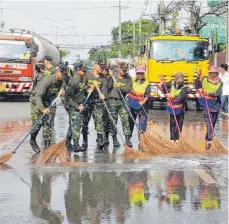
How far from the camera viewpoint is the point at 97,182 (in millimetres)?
9289

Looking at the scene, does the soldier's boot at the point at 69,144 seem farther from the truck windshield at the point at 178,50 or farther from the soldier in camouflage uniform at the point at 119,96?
the truck windshield at the point at 178,50

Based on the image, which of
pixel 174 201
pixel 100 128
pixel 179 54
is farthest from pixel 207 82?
pixel 179 54

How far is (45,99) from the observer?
39.8 ft

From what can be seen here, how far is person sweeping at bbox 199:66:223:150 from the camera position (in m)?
13.3

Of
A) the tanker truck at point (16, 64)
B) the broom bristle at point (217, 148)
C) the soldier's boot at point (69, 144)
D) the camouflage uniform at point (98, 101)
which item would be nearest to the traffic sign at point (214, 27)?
the tanker truck at point (16, 64)

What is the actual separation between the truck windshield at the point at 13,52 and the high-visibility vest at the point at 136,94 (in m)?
16.4

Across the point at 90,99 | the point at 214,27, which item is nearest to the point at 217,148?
the point at 90,99

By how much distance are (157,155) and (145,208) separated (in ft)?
14.9

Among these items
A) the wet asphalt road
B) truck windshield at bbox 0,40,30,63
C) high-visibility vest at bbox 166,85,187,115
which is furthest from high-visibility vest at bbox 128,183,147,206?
truck windshield at bbox 0,40,30,63

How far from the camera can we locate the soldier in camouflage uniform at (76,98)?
12406 mm

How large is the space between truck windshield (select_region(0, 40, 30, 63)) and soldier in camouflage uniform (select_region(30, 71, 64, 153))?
17.5 metres

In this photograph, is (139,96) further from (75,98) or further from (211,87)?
(75,98)

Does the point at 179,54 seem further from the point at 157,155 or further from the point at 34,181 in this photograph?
the point at 34,181

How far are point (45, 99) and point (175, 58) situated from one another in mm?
13113
